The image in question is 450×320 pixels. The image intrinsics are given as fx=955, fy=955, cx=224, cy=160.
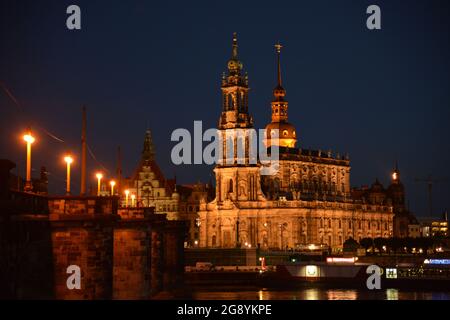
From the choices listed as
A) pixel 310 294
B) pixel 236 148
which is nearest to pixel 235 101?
pixel 236 148

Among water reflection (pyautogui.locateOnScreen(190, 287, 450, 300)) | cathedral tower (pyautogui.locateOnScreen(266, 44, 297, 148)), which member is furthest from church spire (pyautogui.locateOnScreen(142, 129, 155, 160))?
water reflection (pyautogui.locateOnScreen(190, 287, 450, 300))

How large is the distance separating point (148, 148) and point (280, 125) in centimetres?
2677

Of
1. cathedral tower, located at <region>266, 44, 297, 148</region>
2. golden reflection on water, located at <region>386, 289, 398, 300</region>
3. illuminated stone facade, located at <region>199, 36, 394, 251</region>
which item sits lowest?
golden reflection on water, located at <region>386, 289, 398, 300</region>

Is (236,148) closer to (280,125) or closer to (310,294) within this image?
(280,125)

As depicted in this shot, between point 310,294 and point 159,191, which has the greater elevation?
point 159,191

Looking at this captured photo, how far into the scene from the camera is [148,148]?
559 ft

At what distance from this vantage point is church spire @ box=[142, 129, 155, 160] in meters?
168

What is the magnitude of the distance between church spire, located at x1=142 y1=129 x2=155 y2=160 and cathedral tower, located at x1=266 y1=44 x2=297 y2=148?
22.6m

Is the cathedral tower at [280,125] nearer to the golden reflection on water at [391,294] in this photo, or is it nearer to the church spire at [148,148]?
the church spire at [148,148]

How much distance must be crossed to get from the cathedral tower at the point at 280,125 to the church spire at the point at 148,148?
22616 mm

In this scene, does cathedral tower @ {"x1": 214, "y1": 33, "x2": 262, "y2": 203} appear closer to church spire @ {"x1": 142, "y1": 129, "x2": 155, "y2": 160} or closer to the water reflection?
church spire @ {"x1": 142, "y1": 129, "x2": 155, "y2": 160}

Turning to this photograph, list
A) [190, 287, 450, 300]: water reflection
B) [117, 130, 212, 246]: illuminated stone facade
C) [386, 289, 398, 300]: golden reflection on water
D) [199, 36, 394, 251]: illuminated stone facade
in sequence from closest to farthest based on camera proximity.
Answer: [386, 289, 398, 300]: golden reflection on water → [190, 287, 450, 300]: water reflection → [199, 36, 394, 251]: illuminated stone facade → [117, 130, 212, 246]: illuminated stone facade
